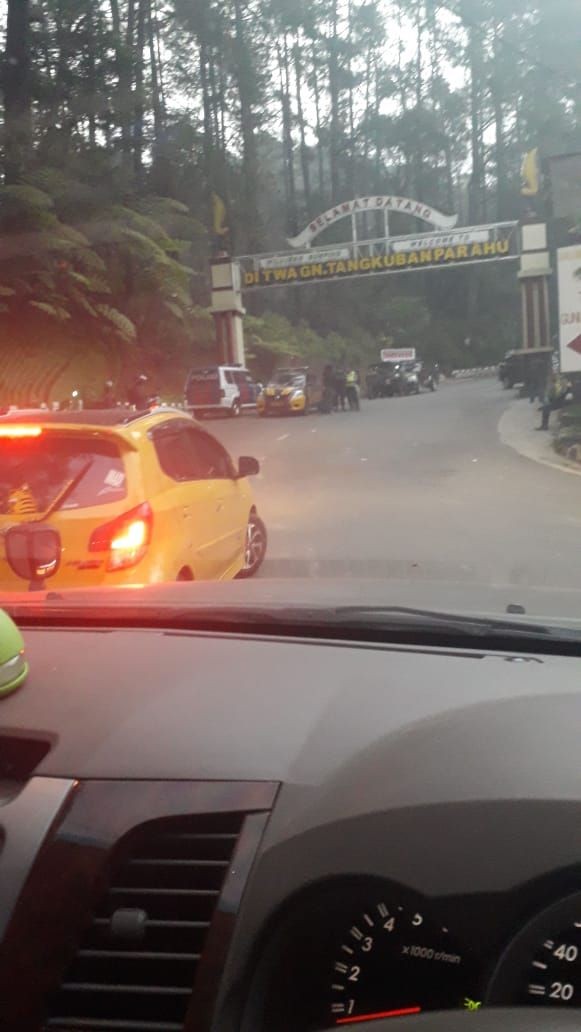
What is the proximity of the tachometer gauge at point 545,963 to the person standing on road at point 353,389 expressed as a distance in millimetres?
17965

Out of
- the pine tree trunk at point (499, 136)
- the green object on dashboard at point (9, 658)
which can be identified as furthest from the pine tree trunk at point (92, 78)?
the green object on dashboard at point (9, 658)

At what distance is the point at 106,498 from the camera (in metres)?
6.79

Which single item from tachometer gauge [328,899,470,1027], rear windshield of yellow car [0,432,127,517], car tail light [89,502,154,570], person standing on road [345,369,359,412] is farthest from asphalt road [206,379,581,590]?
tachometer gauge [328,899,470,1027]

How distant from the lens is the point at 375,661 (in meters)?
3.34

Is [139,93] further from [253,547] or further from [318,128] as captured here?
[253,547]

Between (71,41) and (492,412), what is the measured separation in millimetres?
9285

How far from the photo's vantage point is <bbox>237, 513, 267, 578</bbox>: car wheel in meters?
8.88

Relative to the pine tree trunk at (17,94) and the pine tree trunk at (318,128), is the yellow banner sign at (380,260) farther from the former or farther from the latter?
the pine tree trunk at (17,94)

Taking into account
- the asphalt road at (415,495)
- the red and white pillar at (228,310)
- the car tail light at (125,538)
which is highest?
the red and white pillar at (228,310)

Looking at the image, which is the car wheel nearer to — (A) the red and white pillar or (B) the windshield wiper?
(B) the windshield wiper

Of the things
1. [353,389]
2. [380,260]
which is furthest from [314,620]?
[353,389]

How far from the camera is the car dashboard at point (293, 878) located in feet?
7.59

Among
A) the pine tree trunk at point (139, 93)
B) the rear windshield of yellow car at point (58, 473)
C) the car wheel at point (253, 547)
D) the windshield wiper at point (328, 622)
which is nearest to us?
the windshield wiper at point (328, 622)

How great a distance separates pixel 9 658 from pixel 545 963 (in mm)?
1631
